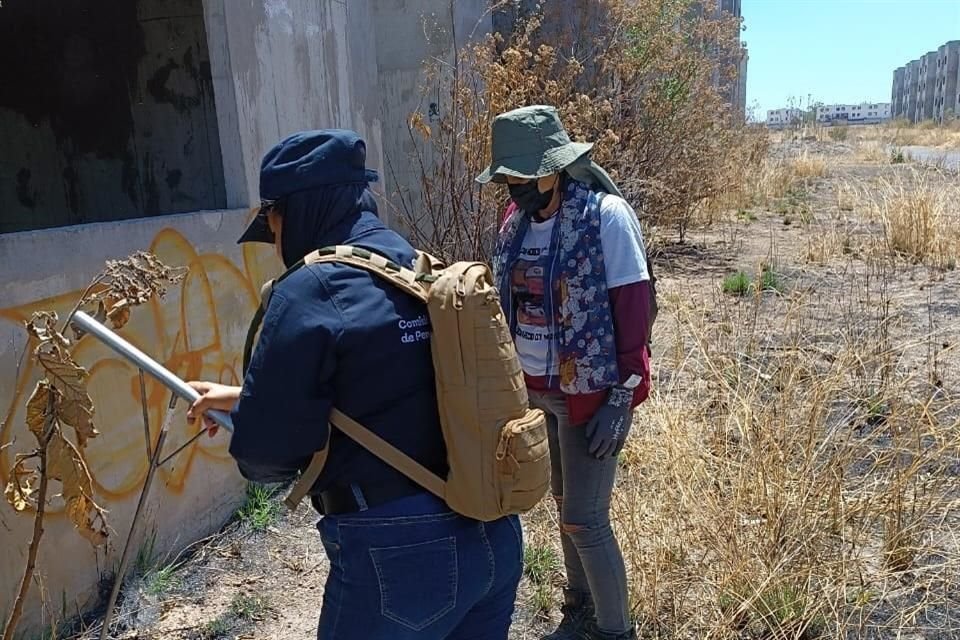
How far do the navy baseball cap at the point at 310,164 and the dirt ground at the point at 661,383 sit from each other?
2011mm

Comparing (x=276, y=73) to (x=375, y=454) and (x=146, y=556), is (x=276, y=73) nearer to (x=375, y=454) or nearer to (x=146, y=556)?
(x=146, y=556)

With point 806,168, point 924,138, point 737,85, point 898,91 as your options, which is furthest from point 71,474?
point 898,91

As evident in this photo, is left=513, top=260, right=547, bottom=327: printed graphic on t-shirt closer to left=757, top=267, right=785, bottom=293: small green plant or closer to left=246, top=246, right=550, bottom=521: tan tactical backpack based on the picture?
left=246, top=246, right=550, bottom=521: tan tactical backpack

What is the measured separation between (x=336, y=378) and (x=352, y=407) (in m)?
0.07

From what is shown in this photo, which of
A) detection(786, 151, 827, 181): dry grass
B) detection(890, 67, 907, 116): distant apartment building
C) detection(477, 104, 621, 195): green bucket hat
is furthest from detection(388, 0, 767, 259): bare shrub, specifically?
detection(890, 67, 907, 116): distant apartment building

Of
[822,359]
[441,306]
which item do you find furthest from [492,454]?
[822,359]

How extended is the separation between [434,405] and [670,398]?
2935 millimetres

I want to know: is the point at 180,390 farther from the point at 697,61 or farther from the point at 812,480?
the point at 697,61

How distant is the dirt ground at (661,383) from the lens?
3.03 m

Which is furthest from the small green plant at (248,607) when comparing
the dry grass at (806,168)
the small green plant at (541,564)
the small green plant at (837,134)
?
the small green plant at (837,134)

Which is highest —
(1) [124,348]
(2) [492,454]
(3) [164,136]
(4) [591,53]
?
(4) [591,53]

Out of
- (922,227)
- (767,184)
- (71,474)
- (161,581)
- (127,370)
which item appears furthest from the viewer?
(767,184)

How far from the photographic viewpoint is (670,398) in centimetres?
432

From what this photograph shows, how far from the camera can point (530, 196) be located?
253 centimetres
